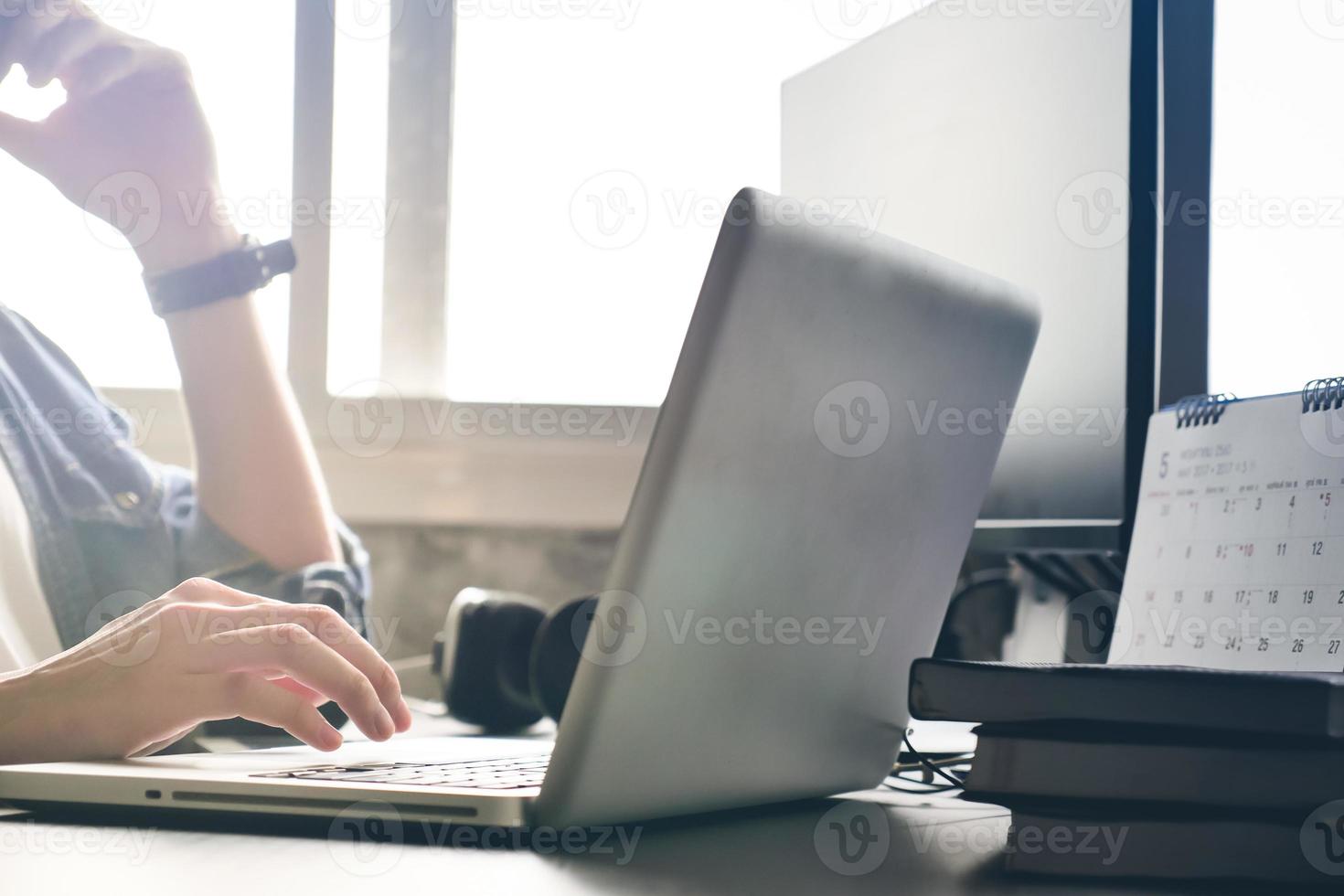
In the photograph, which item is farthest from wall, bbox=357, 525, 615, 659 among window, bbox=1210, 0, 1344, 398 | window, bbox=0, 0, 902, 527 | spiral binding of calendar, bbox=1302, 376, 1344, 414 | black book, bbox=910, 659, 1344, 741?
black book, bbox=910, 659, 1344, 741

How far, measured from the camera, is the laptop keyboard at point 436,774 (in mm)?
477

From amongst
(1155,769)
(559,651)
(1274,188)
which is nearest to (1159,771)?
(1155,769)

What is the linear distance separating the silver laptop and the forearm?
0.72 metres

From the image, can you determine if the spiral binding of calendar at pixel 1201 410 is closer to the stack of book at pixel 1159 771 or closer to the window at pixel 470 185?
the stack of book at pixel 1159 771

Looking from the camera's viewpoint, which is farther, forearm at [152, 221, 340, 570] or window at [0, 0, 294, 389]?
window at [0, 0, 294, 389]

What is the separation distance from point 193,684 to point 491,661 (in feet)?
1.48

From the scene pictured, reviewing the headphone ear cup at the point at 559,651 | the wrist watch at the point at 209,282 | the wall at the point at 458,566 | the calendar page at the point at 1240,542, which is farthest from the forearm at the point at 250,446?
the calendar page at the point at 1240,542

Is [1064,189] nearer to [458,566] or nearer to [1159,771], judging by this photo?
[1159,771]

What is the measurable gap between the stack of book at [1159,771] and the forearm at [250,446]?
104 centimetres

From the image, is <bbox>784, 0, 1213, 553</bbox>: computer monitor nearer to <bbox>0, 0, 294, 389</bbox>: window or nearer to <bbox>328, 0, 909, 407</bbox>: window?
<bbox>328, 0, 909, 407</bbox>: window

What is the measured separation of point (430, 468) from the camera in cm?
159

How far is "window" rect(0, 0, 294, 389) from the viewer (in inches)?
62.4

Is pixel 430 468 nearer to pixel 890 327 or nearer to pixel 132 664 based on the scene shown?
pixel 132 664

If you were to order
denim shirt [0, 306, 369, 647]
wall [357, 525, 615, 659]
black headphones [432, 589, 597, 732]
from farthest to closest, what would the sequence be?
wall [357, 525, 615, 659] < denim shirt [0, 306, 369, 647] < black headphones [432, 589, 597, 732]
